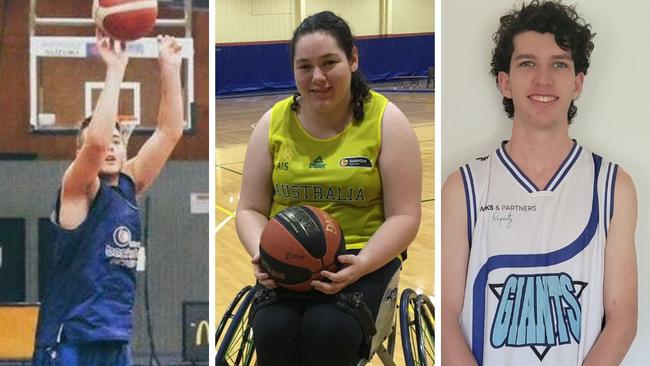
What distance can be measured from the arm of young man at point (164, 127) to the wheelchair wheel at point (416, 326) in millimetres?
782

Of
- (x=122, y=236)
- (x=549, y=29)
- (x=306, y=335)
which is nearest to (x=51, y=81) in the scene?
(x=122, y=236)

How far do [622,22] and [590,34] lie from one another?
9 cm

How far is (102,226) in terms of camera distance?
75.8 inches

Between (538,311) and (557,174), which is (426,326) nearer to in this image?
(538,311)

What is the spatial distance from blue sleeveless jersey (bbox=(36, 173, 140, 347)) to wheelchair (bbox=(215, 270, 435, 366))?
1.36 ft

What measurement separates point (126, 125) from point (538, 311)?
120 centimetres

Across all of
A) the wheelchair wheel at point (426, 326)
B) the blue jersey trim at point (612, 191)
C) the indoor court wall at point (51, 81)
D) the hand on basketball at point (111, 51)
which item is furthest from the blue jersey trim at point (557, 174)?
the hand on basketball at point (111, 51)

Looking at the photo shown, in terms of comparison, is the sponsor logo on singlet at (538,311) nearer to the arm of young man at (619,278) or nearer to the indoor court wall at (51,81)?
the arm of young man at (619,278)

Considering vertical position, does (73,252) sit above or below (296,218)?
below

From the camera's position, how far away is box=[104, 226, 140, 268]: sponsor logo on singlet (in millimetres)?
1928

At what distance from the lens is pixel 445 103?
1794mm

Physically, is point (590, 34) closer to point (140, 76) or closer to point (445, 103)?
point (445, 103)

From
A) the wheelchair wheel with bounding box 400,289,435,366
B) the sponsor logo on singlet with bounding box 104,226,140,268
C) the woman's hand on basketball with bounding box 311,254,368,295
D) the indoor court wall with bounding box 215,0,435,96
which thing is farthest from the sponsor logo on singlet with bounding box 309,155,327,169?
the indoor court wall with bounding box 215,0,435,96

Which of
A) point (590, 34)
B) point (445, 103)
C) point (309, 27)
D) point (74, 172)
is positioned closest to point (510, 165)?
point (445, 103)
